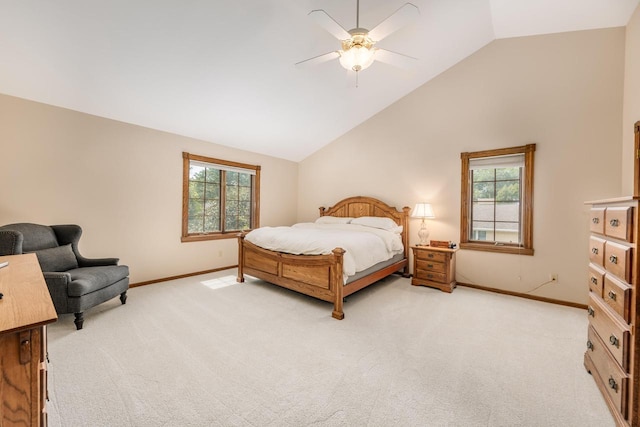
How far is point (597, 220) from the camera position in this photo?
1.88m

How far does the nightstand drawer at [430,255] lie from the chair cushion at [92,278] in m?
3.92

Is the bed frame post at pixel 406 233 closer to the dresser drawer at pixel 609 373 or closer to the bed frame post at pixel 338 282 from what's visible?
the bed frame post at pixel 338 282

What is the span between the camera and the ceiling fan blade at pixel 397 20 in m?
1.97

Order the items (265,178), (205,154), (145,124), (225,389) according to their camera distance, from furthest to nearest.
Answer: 1. (265,178)
2. (205,154)
3. (145,124)
4. (225,389)

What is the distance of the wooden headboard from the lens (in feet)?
15.1

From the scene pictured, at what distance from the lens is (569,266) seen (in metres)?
3.31

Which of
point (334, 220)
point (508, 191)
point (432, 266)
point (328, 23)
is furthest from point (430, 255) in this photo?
point (328, 23)

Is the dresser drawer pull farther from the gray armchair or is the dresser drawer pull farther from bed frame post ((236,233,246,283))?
the gray armchair

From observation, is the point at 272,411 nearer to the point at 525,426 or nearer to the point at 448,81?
the point at 525,426

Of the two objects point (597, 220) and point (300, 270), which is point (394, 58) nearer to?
point (597, 220)

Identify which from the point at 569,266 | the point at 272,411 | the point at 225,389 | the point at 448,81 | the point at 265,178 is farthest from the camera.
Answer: the point at 265,178

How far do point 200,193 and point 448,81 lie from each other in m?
4.49

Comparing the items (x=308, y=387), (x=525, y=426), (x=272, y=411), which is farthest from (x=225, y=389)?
(x=525, y=426)

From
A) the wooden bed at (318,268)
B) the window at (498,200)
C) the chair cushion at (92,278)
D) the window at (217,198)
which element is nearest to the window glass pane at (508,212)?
the window at (498,200)
